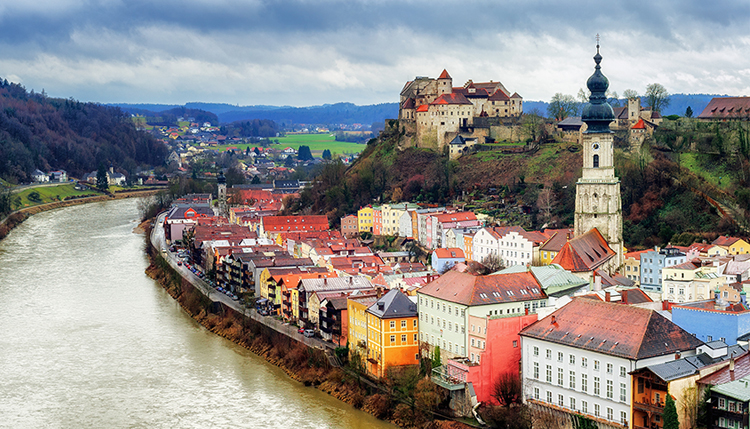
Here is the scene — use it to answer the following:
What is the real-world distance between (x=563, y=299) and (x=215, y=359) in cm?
1225

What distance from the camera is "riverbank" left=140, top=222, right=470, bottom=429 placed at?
23.7 m

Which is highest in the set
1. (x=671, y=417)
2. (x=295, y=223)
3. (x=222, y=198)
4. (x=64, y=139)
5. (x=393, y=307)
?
(x=64, y=139)

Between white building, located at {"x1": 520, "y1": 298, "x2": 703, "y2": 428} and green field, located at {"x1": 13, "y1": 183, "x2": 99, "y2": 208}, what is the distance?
65629mm

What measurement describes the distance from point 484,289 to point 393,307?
2.87 metres

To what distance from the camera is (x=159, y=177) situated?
112250mm

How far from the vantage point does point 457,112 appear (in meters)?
62.5

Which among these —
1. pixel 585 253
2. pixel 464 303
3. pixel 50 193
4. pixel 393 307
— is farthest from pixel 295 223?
Answer: pixel 50 193

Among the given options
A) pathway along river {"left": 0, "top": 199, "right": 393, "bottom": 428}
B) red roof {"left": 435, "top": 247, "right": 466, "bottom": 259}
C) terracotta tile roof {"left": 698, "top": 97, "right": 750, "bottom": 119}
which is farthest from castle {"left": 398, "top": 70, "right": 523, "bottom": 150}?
pathway along river {"left": 0, "top": 199, "right": 393, "bottom": 428}

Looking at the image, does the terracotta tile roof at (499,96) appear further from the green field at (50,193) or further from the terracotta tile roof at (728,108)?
the green field at (50,193)

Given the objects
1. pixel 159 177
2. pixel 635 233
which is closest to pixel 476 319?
pixel 635 233

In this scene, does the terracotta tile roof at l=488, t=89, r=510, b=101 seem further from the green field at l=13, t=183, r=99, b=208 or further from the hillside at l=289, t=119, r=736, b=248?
the green field at l=13, t=183, r=99, b=208

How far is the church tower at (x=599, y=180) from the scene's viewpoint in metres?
35.9

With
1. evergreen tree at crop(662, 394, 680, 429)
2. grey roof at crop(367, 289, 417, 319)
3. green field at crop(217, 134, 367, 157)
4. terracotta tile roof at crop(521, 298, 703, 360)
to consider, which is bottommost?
evergreen tree at crop(662, 394, 680, 429)

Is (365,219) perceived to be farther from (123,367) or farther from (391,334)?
(391,334)
